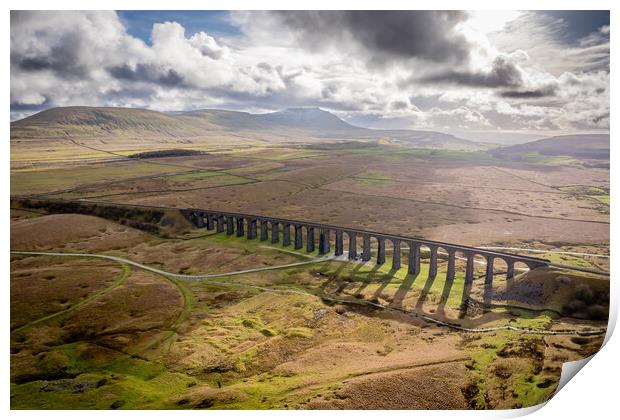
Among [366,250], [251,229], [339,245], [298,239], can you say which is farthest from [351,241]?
[251,229]

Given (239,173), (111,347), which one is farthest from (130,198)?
(111,347)

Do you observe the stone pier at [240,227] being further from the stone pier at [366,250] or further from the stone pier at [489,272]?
the stone pier at [489,272]

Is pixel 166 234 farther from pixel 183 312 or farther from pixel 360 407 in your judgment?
pixel 360 407

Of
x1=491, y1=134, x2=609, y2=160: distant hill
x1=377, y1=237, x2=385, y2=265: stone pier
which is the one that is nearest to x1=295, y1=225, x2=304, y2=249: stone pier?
x1=377, y1=237, x2=385, y2=265: stone pier

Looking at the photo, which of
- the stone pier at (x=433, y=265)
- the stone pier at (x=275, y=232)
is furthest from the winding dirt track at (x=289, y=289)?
the stone pier at (x=433, y=265)

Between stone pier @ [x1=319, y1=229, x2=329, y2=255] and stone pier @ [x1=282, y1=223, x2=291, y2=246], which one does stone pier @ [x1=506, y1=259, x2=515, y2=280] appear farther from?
stone pier @ [x1=282, y1=223, x2=291, y2=246]
